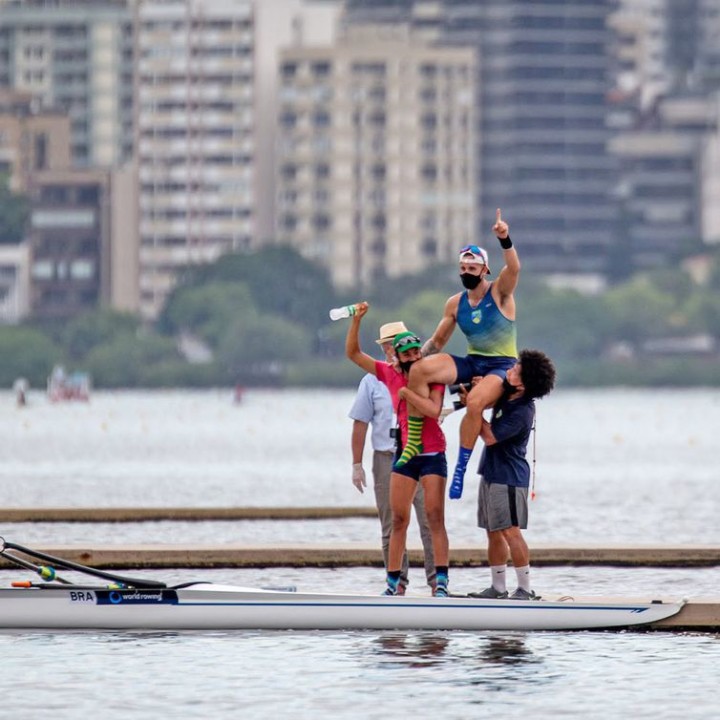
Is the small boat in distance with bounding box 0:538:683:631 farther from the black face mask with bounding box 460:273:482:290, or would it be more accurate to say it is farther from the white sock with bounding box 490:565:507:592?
the black face mask with bounding box 460:273:482:290

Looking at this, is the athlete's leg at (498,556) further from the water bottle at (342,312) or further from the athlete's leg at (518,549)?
the water bottle at (342,312)

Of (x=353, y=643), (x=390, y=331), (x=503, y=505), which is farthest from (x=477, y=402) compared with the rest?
(x=353, y=643)

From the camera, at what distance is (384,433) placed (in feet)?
76.2

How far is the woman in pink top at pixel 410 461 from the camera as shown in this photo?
21.8m

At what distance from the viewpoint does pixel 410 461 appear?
22234 mm

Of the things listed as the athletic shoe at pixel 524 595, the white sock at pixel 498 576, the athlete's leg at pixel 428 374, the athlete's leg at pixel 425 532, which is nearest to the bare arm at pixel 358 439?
the athlete's leg at pixel 425 532

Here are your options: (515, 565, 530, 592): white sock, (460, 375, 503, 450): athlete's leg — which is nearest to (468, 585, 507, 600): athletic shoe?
(515, 565, 530, 592): white sock

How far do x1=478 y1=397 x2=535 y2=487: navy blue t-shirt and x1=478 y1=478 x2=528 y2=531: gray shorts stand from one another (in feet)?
0.21

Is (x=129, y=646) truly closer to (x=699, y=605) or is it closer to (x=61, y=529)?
(x=699, y=605)

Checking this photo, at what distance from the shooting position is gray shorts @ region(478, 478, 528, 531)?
22156 millimetres

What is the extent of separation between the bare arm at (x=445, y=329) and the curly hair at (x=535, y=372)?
689 mm

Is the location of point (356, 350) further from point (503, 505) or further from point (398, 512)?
point (503, 505)

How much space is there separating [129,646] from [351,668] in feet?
8.07

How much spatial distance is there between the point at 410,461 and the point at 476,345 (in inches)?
49.9
